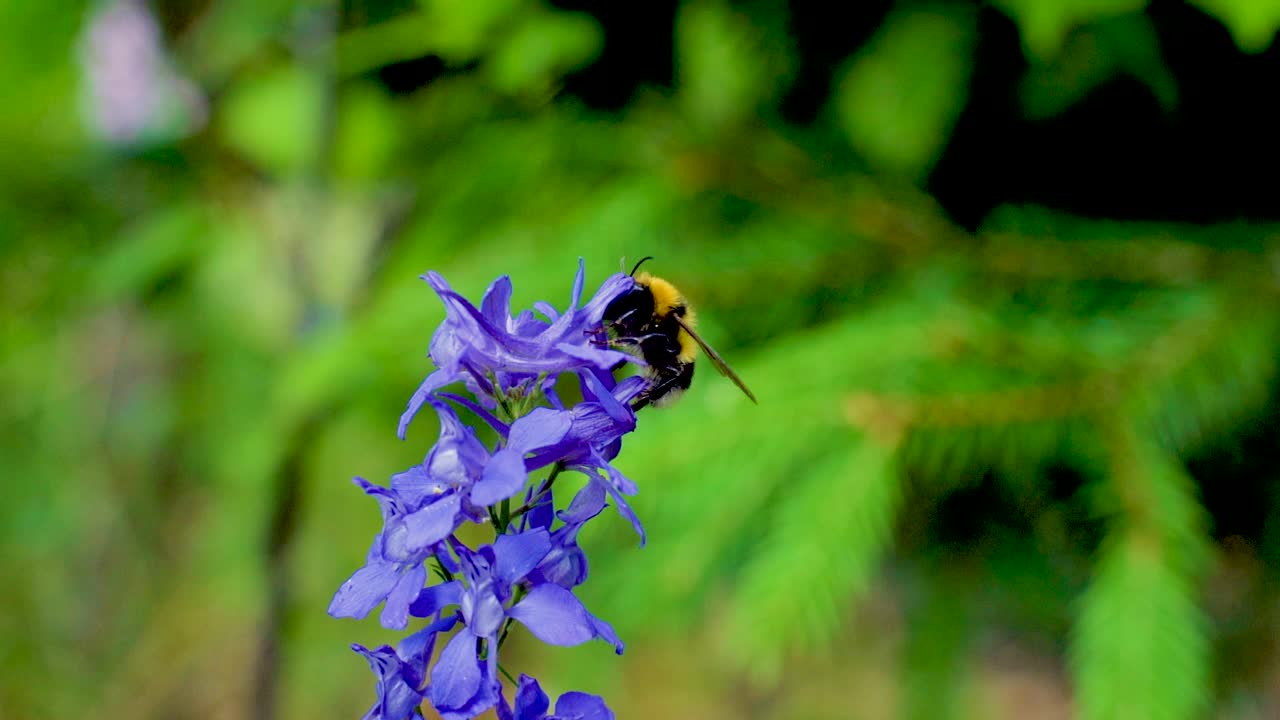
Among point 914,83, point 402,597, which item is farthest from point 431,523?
point 914,83

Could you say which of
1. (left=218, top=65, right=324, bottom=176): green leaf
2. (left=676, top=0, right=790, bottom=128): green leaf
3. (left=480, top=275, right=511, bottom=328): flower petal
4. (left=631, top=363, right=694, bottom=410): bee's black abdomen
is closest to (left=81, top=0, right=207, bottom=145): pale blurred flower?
(left=218, top=65, right=324, bottom=176): green leaf

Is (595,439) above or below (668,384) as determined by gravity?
above

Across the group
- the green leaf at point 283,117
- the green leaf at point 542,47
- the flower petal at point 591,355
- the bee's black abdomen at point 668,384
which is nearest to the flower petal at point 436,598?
the flower petal at point 591,355

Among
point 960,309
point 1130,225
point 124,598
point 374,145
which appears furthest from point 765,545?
point 124,598

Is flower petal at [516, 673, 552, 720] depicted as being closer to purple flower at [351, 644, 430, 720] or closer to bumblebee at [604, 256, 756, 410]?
purple flower at [351, 644, 430, 720]

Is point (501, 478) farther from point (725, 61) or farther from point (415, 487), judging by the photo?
point (725, 61)
